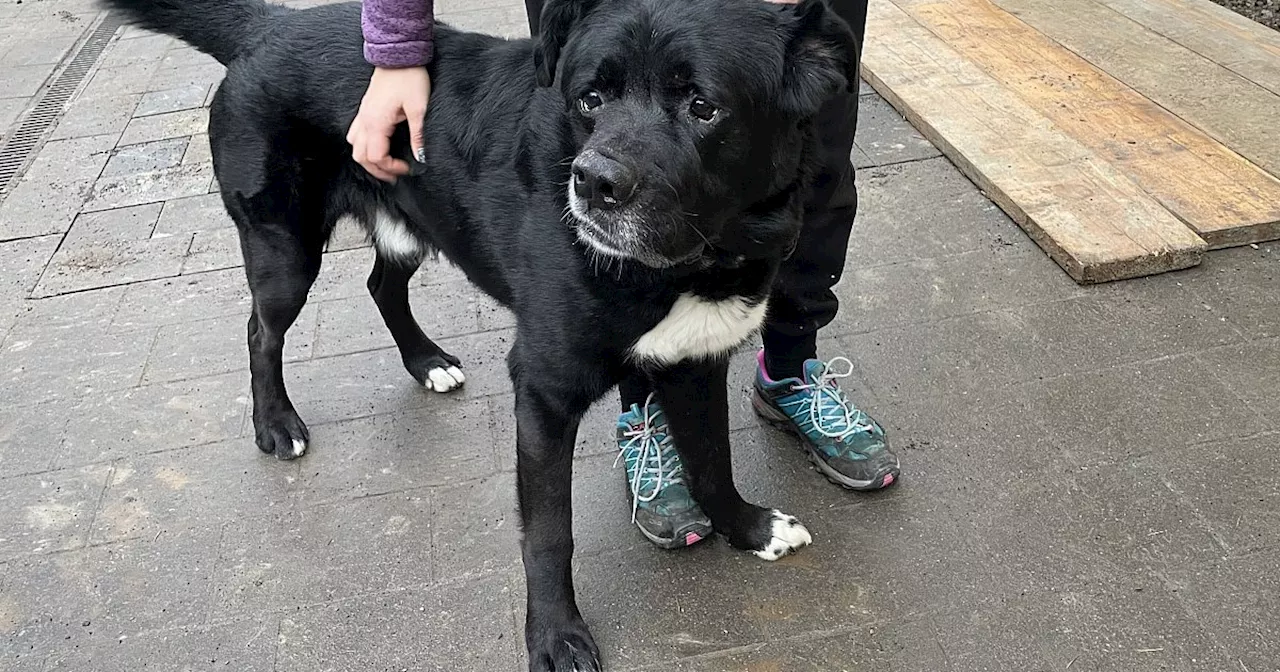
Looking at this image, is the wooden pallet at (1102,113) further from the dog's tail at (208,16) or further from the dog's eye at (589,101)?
the dog's tail at (208,16)

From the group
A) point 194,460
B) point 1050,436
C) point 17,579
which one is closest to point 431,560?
point 194,460

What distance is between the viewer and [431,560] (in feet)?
7.63

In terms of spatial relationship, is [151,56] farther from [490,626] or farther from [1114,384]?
[1114,384]

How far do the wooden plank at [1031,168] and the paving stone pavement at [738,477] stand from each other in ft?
0.31

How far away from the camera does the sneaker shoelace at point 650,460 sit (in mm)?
2391

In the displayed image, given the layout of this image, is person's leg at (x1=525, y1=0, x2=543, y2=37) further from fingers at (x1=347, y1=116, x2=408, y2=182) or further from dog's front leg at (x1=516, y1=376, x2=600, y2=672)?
dog's front leg at (x1=516, y1=376, x2=600, y2=672)

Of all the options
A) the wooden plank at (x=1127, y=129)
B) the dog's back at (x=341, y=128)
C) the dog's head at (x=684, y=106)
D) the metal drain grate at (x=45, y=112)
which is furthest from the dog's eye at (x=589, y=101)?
the metal drain grate at (x=45, y=112)

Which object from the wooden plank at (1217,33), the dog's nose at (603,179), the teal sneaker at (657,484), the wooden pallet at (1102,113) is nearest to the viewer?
the dog's nose at (603,179)

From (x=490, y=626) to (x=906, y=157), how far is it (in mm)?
2804

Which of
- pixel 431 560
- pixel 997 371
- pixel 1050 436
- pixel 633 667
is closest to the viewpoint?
pixel 633 667

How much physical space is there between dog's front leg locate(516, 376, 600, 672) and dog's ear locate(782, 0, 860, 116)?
76 cm

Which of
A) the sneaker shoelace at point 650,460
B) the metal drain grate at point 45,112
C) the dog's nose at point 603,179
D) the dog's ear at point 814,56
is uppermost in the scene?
the dog's ear at point 814,56

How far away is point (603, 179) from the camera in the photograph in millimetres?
1562

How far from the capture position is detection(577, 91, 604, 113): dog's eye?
1726 millimetres
